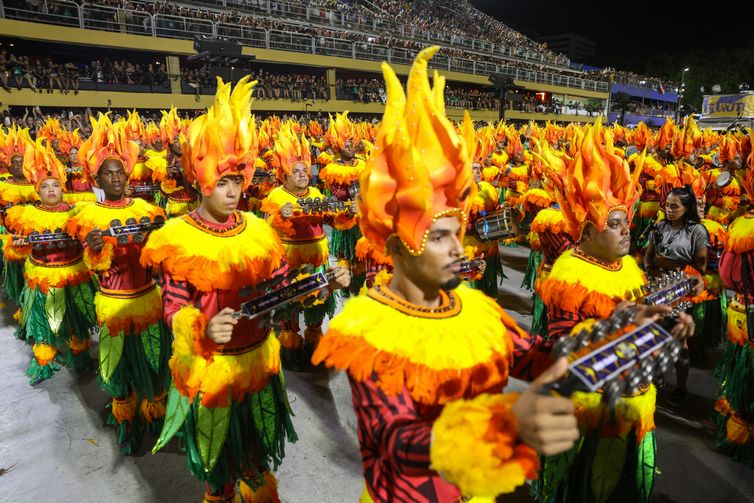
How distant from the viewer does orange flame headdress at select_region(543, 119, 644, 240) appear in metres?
2.54

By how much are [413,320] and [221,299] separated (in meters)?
1.45

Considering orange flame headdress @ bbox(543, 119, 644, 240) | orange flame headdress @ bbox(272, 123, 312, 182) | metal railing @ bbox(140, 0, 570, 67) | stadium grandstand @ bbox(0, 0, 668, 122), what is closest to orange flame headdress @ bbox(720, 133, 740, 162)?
orange flame headdress @ bbox(543, 119, 644, 240)

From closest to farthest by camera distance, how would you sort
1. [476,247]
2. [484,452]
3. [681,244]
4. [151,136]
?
1. [484,452]
2. [681,244]
3. [476,247]
4. [151,136]

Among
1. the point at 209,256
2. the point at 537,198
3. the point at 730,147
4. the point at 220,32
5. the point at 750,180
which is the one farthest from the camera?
the point at 220,32

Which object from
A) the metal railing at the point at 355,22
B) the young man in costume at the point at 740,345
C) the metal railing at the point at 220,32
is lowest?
the young man in costume at the point at 740,345

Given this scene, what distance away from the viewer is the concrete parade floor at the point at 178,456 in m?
3.25

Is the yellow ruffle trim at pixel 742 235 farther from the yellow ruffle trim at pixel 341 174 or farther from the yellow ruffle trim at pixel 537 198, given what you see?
the yellow ruffle trim at pixel 341 174

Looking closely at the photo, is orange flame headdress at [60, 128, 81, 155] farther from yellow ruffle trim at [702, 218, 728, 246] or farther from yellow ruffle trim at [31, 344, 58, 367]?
yellow ruffle trim at [702, 218, 728, 246]

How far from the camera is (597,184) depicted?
8.36 ft

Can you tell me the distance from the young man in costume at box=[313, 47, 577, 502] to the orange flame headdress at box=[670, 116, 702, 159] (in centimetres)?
938

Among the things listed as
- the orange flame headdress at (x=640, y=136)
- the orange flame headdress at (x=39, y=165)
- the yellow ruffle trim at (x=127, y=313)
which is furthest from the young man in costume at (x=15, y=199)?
the orange flame headdress at (x=640, y=136)

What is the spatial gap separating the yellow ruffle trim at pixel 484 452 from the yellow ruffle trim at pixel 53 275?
4.71 metres

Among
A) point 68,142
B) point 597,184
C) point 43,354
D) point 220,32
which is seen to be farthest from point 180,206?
point 220,32

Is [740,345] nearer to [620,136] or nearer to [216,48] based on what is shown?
[620,136]
